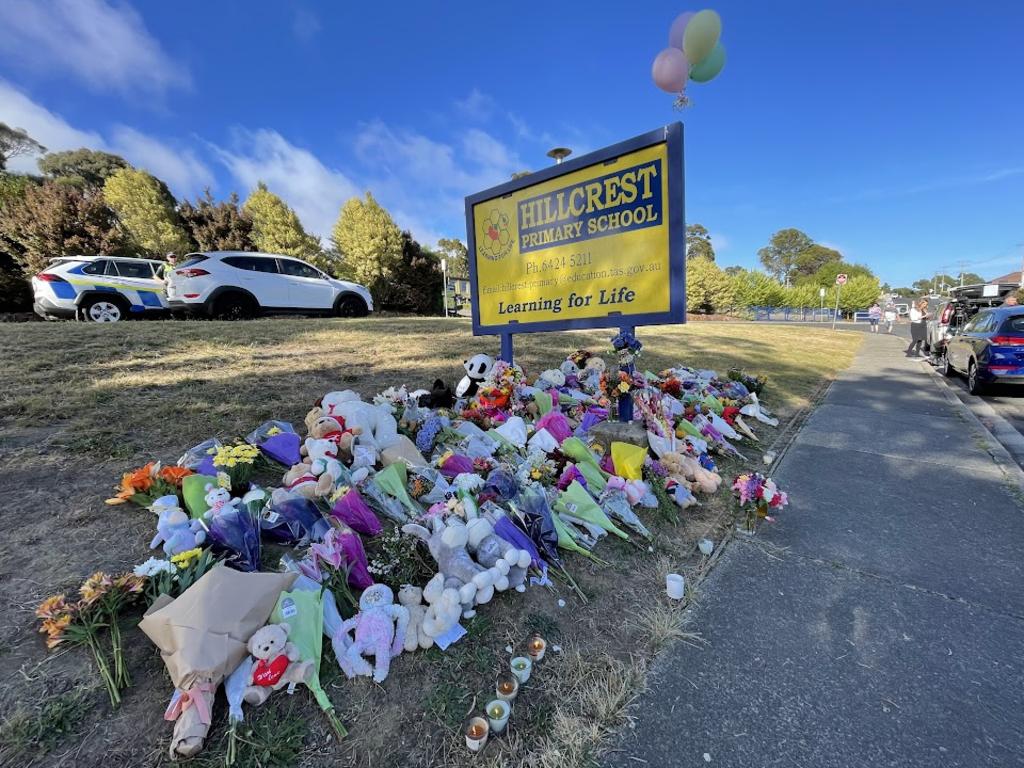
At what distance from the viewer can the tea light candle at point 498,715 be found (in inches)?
55.9

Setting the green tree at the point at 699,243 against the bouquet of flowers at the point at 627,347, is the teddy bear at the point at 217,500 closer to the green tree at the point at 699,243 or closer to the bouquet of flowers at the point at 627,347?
the bouquet of flowers at the point at 627,347

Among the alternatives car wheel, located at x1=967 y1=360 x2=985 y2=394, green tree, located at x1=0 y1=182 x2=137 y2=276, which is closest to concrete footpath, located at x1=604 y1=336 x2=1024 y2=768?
car wheel, located at x1=967 y1=360 x2=985 y2=394

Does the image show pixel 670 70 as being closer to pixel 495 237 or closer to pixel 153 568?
pixel 495 237

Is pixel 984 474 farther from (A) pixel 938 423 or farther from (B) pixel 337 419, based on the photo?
(B) pixel 337 419

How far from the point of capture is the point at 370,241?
23.4 meters

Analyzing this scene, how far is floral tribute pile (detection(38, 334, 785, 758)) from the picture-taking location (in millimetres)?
1493

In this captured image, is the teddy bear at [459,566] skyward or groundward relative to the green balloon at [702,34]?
groundward

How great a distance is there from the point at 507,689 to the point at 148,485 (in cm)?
211

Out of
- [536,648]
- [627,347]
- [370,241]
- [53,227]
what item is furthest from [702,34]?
[53,227]

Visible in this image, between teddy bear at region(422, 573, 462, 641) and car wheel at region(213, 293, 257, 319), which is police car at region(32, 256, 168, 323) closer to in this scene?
car wheel at region(213, 293, 257, 319)

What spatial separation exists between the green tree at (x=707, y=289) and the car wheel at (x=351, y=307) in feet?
118

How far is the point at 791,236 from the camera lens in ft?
292

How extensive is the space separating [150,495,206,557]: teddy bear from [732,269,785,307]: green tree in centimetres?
4922

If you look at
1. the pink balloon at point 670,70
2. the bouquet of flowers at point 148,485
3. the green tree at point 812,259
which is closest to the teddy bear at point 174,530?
the bouquet of flowers at point 148,485
